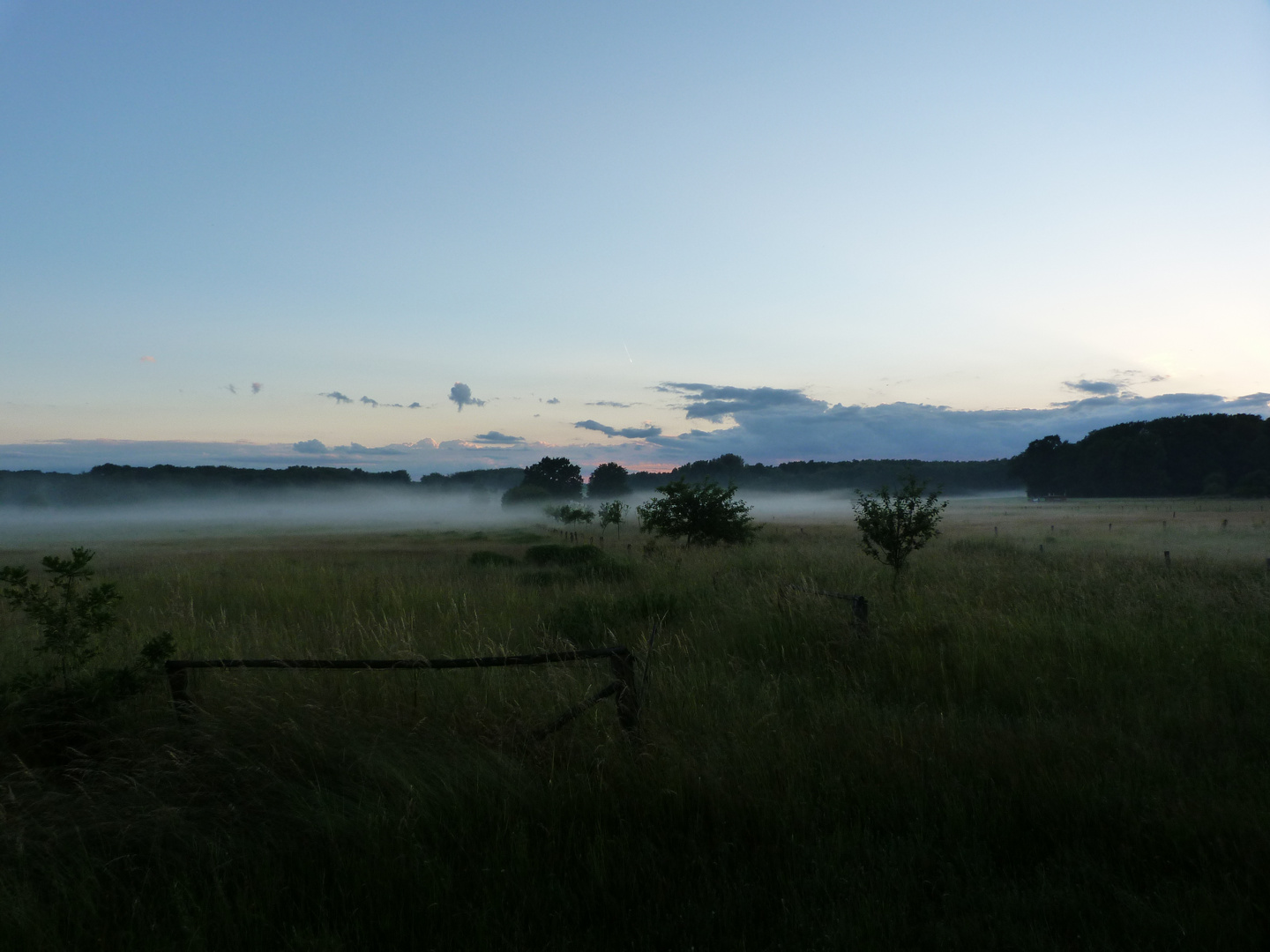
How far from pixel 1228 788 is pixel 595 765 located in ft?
12.1

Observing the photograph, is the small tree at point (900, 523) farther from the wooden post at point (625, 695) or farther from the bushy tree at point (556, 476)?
the bushy tree at point (556, 476)

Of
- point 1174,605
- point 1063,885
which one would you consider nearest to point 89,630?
point 1063,885

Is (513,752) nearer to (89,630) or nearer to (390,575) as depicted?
(89,630)

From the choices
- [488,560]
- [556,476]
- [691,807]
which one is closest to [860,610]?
[691,807]

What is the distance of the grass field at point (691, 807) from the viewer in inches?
123

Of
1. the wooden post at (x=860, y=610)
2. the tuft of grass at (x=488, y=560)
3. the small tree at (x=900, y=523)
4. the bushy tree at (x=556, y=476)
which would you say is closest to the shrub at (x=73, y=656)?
the wooden post at (x=860, y=610)

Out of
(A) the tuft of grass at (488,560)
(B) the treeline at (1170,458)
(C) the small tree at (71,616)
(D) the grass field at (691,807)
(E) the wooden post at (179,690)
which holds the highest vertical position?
(B) the treeline at (1170,458)

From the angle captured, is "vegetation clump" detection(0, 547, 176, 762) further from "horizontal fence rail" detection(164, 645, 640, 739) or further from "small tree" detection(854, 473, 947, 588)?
"small tree" detection(854, 473, 947, 588)

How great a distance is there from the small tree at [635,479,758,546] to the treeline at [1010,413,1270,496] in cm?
11699

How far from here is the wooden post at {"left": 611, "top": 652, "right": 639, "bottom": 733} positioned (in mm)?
4727

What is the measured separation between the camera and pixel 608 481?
512 feet

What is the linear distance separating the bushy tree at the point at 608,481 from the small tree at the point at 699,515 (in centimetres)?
12231

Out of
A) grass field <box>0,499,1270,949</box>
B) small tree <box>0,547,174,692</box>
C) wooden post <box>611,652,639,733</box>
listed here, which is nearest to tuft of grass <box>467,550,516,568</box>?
grass field <box>0,499,1270,949</box>

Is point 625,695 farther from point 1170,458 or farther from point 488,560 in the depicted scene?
point 1170,458
